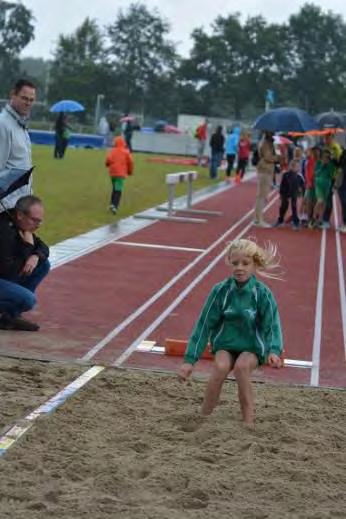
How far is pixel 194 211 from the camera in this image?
79.5 ft

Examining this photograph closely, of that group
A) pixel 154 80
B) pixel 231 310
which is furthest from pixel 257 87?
pixel 231 310

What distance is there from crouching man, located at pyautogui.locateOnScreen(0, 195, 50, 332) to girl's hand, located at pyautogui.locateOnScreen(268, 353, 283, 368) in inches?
134

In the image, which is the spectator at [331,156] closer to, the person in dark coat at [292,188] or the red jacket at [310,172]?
the red jacket at [310,172]

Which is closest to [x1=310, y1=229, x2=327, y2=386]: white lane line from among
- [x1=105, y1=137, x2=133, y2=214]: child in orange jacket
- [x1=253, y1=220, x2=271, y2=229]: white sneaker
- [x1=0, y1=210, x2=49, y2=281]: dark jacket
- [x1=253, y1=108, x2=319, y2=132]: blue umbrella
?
[x1=0, y1=210, x2=49, y2=281]: dark jacket

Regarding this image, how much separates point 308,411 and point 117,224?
12.9 metres

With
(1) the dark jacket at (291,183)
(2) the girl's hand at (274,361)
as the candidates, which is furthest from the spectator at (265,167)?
(2) the girl's hand at (274,361)

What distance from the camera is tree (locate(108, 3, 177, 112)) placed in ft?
378

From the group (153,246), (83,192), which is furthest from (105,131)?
(153,246)

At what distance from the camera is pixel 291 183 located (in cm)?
2223

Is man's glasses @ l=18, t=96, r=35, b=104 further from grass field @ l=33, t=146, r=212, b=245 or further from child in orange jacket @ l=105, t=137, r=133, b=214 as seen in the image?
child in orange jacket @ l=105, t=137, r=133, b=214

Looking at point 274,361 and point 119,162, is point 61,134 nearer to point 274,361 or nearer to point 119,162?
point 119,162

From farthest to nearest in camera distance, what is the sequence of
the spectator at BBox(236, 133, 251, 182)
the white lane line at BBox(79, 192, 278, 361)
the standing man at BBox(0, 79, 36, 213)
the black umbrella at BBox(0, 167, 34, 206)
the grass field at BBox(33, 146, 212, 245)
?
the spectator at BBox(236, 133, 251, 182), the grass field at BBox(33, 146, 212, 245), the standing man at BBox(0, 79, 36, 213), the black umbrella at BBox(0, 167, 34, 206), the white lane line at BBox(79, 192, 278, 361)

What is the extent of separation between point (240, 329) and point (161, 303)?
4.68 metres

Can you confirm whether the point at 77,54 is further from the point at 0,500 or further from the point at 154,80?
the point at 0,500
